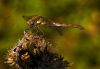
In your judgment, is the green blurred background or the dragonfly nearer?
the dragonfly

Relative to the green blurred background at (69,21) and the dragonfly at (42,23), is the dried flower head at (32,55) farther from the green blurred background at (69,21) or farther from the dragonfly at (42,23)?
the green blurred background at (69,21)

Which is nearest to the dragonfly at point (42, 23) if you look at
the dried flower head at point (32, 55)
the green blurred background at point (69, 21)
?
the dried flower head at point (32, 55)

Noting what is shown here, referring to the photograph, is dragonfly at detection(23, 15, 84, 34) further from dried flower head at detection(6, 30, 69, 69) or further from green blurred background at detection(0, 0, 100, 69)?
green blurred background at detection(0, 0, 100, 69)

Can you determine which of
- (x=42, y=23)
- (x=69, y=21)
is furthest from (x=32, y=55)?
(x=69, y=21)

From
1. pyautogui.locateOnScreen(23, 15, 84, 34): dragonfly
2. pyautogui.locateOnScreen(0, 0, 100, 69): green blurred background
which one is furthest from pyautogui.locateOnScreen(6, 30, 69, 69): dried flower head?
pyautogui.locateOnScreen(0, 0, 100, 69): green blurred background

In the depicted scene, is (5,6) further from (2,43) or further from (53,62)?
(53,62)

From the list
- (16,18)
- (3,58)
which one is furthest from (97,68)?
(3,58)
